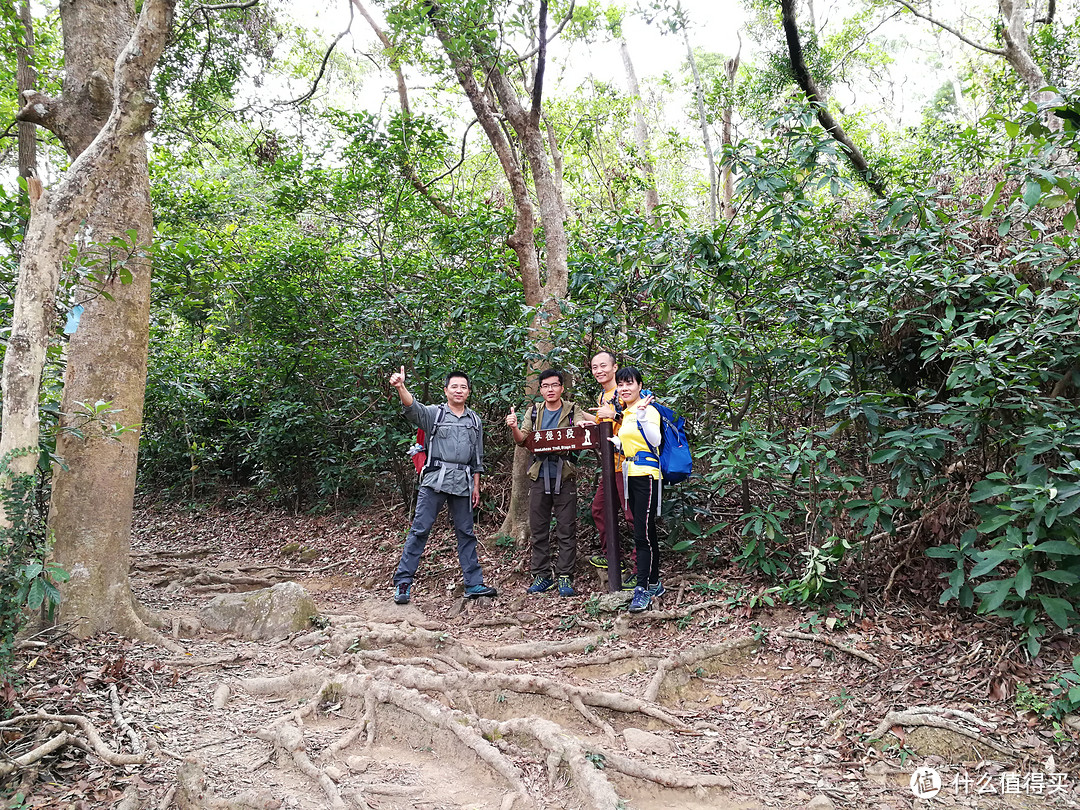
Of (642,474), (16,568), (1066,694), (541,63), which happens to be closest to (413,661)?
(642,474)

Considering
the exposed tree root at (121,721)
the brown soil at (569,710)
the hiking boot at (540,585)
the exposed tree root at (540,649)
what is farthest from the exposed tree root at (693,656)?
the exposed tree root at (121,721)

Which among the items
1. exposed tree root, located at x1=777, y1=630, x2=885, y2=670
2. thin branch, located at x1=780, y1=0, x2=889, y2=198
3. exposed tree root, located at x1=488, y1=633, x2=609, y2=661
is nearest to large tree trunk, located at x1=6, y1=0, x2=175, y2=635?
exposed tree root, located at x1=488, y1=633, x2=609, y2=661

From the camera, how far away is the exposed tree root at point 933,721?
3.33 meters

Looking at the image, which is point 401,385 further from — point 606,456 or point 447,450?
point 606,456

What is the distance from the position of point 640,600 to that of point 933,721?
2.16 metres

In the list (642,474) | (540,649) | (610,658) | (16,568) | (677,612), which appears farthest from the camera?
(642,474)

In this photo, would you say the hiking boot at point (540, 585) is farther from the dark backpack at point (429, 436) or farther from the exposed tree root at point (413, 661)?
the exposed tree root at point (413, 661)

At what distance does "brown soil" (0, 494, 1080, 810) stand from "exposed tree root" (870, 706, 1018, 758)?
0.02 metres

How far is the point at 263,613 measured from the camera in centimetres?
529

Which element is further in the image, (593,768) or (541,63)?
(541,63)

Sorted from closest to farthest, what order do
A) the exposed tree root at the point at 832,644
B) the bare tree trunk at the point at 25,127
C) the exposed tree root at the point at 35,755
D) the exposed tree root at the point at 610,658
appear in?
the exposed tree root at the point at 35,755
the exposed tree root at the point at 832,644
the exposed tree root at the point at 610,658
the bare tree trunk at the point at 25,127

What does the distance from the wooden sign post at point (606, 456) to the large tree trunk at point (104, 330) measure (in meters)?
3.13

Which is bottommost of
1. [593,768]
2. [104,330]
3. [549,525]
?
[593,768]
